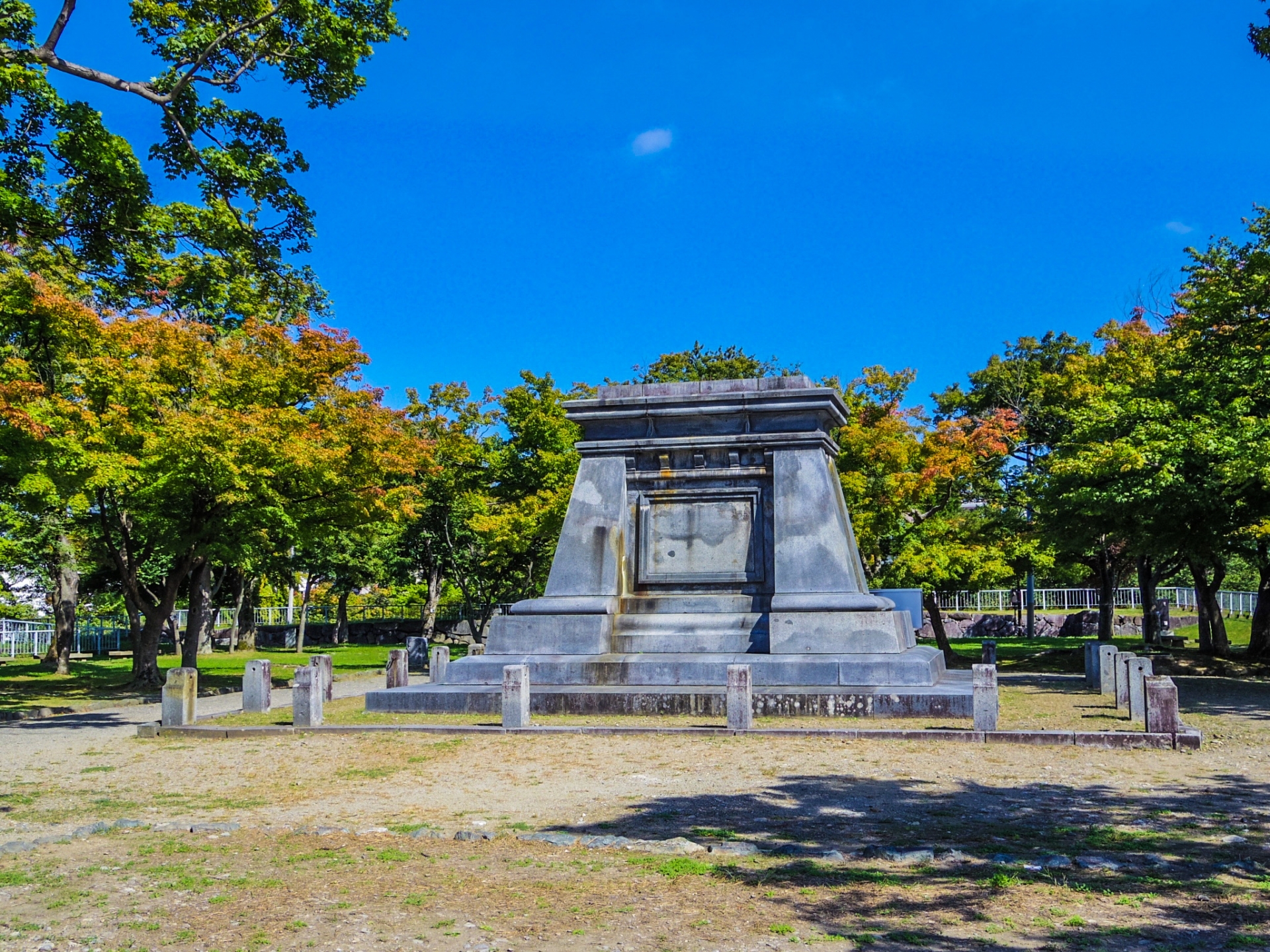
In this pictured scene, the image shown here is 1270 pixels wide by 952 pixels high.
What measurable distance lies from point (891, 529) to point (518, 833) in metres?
20.9

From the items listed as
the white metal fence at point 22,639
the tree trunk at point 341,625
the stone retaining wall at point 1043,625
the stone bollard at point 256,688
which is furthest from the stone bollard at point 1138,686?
the tree trunk at point 341,625

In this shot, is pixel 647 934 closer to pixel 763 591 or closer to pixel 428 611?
pixel 763 591

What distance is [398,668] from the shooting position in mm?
18359

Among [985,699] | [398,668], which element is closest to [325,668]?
[398,668]

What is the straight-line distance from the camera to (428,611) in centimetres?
4269

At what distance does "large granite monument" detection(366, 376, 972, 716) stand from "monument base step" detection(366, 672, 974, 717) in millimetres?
31

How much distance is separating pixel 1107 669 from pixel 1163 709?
6.80 meters

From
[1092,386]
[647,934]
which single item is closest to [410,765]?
[647,934]

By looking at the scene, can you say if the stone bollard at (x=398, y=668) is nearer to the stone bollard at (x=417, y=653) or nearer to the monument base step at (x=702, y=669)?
the monument base step at (x=702, y=669)

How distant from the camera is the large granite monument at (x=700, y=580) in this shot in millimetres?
15172

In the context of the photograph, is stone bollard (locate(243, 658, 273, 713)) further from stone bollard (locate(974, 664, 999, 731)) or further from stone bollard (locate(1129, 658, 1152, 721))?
stone bollard (locate(1129, 658, 1152, 721))

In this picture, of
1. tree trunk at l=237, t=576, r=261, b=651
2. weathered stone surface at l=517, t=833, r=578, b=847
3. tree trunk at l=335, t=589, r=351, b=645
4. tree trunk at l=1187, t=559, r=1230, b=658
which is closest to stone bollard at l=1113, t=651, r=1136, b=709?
weathered stone surface at l=517, t=833, r=578, b=847

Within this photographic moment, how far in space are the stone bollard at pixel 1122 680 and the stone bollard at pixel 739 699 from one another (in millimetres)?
6004

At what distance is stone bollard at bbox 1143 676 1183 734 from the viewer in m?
12.0
